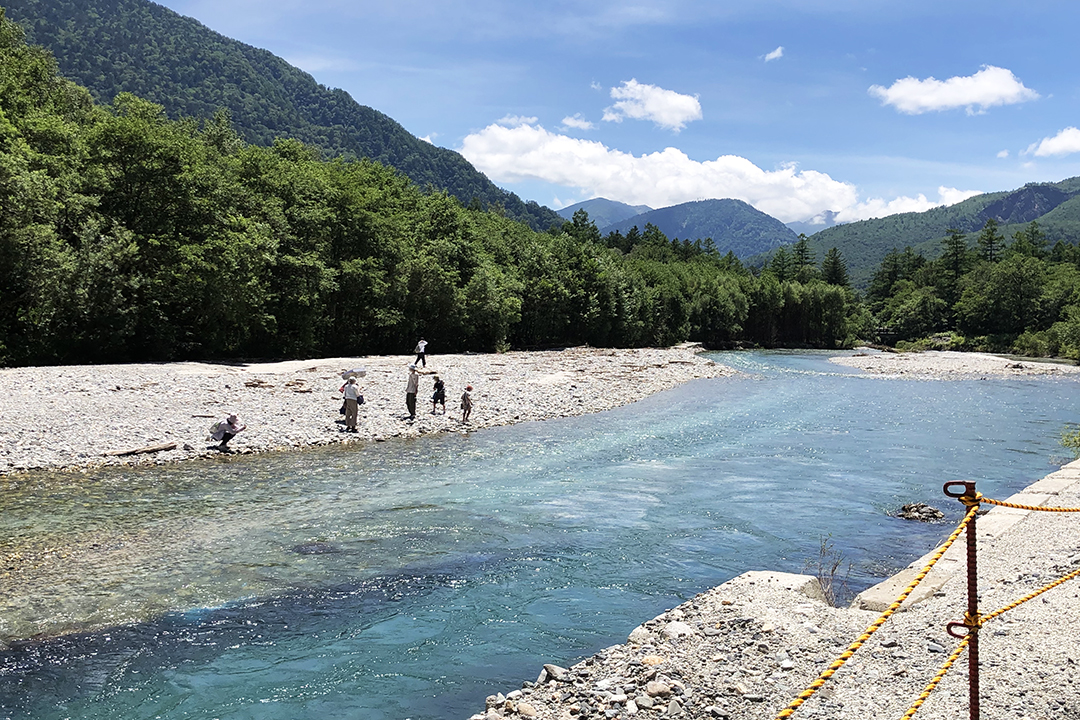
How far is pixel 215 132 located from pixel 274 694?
70.2 m

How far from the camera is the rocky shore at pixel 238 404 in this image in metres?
20.6

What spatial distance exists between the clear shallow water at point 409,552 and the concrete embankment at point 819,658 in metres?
1.12

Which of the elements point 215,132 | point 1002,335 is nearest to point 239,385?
point 215,132

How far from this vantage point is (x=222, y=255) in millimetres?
41094

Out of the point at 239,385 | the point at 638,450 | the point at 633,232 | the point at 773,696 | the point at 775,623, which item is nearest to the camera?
the point at 773,696

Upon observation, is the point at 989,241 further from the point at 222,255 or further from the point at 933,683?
the point at 933,683

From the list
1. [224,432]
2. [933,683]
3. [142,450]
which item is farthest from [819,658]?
[142,450]

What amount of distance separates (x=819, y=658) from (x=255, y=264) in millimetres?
41776

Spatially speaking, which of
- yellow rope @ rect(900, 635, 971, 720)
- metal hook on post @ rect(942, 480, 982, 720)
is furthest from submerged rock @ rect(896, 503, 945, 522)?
metal hook on post @ rect(942, 480, 982, 720)

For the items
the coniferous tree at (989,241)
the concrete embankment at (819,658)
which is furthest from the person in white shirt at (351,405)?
the coniferous tree at (989,241)

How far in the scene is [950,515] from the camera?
56.1ft

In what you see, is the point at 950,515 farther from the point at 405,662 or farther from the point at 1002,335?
the point at 1002,335

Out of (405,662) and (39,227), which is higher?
(39,227)

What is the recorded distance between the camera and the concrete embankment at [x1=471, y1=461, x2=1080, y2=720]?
22.6 feet
